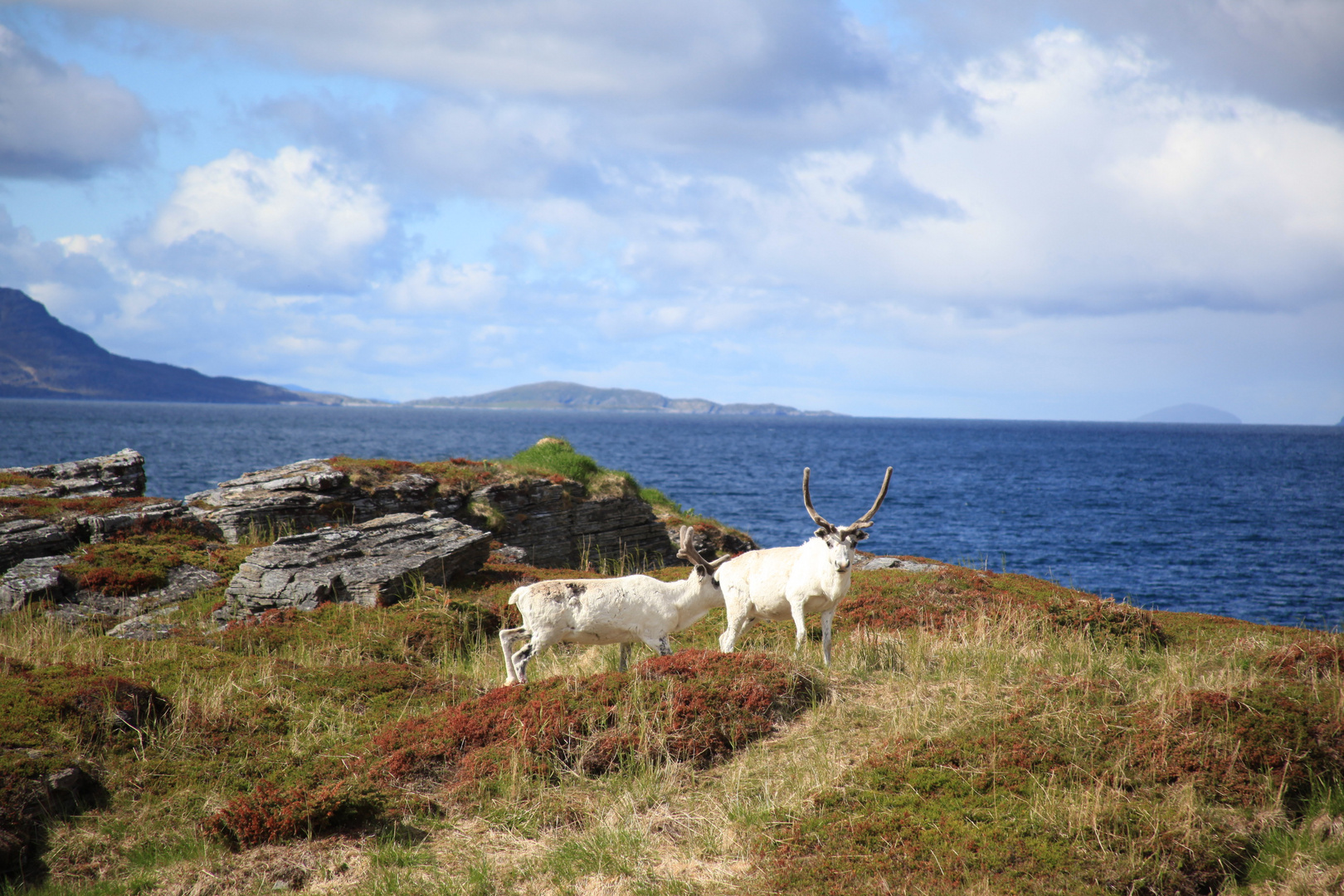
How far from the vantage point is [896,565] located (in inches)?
799

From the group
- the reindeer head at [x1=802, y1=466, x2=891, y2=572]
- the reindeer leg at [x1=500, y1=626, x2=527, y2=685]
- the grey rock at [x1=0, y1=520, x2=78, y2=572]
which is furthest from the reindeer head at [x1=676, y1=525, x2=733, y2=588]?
the grey rock at [x1=0, y1=520, x2=78, y2=572]

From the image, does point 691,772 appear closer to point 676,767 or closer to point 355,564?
point 676,767

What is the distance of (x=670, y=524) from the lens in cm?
2717

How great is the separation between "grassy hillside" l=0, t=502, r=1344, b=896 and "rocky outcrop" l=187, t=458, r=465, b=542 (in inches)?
293

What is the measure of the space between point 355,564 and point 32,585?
18.0 feet

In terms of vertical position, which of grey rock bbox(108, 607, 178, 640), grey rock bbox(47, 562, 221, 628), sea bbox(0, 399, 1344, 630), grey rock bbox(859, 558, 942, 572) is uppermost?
grey rock bbox(859, 558, 942, 572)

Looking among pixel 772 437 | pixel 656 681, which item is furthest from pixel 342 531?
pixel 772 437

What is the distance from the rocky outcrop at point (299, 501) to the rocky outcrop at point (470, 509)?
21 millimetres

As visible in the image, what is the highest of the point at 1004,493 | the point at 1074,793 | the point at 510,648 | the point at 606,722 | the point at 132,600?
the point at 510,648

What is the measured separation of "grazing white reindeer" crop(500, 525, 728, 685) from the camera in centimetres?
969

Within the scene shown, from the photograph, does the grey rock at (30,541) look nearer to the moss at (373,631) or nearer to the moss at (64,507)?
the moss at (64,507)

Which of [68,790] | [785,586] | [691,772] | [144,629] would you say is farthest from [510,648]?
[144,629]

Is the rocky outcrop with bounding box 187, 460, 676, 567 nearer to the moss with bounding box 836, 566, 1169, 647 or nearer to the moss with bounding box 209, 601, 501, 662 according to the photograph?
the moss with bounding box 209, 601, 501, 662

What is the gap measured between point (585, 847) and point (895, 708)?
3.97 m
